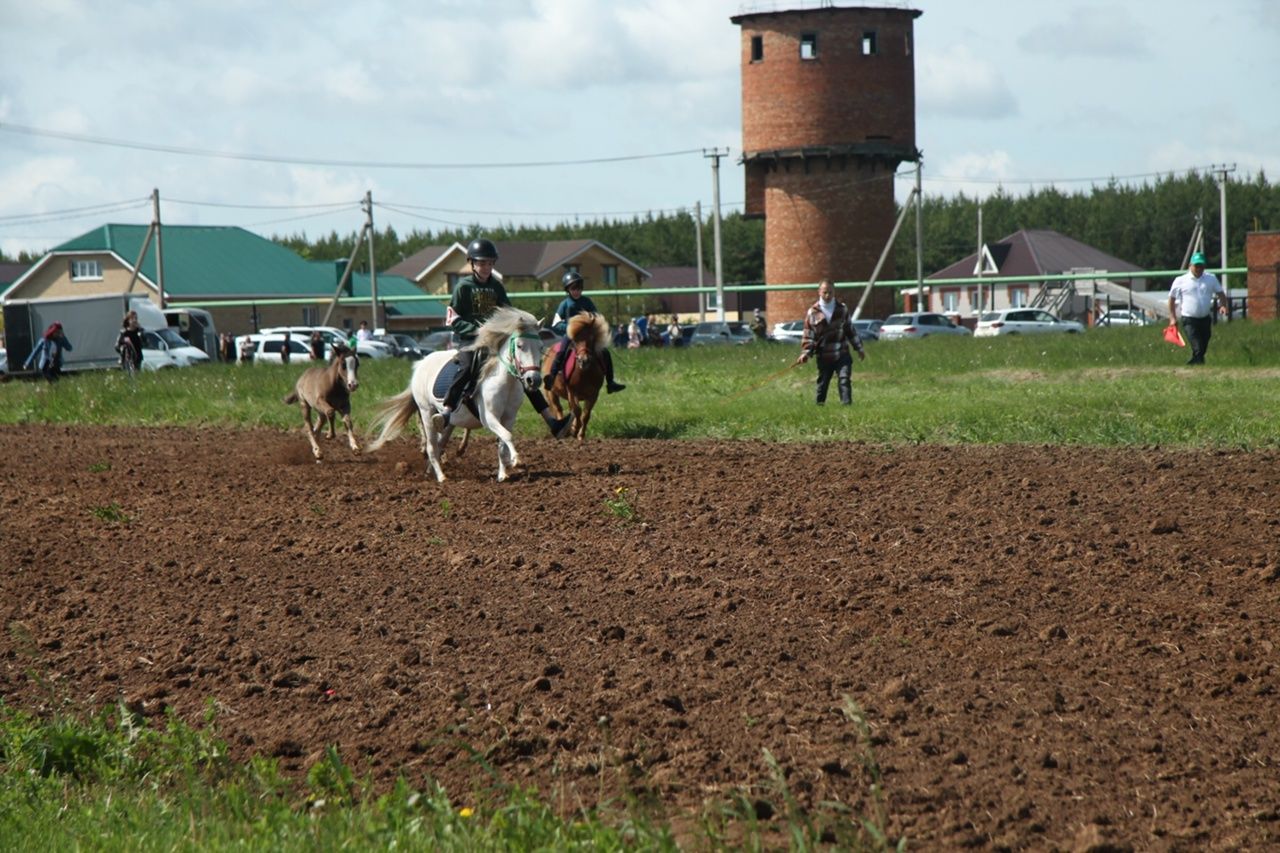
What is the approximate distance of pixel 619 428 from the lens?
1892cm

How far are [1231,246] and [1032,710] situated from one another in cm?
11955

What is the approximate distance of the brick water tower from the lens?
206ft

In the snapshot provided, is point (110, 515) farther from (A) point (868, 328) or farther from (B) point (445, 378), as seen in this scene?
(A) point (868, 328)

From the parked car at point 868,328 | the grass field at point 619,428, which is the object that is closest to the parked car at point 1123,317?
the parked car at point 868,328

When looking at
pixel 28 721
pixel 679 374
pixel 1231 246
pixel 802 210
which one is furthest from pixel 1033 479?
pixel 1231 246

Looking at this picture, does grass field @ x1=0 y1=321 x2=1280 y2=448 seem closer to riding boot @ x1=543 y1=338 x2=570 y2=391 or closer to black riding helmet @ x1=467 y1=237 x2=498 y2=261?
riding boot @ x1=543 y1=338 x2=570 y2=391

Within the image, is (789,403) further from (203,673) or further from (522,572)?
(203,673)

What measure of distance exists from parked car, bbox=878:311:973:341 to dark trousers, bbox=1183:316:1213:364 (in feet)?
106

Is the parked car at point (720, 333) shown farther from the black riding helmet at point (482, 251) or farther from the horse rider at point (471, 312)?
the black riding helmet at point (482, 251)

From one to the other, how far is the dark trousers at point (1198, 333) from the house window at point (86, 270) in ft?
233

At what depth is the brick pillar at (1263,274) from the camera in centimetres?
4322

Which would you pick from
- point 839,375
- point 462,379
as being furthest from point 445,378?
point 839,375

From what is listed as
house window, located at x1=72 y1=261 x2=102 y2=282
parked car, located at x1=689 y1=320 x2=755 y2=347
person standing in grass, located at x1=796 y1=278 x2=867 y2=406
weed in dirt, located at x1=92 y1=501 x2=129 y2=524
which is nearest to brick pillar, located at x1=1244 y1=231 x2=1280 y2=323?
parked car, located at x1=689 y1=320 x2=755 y2=347

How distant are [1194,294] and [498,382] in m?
13.4
